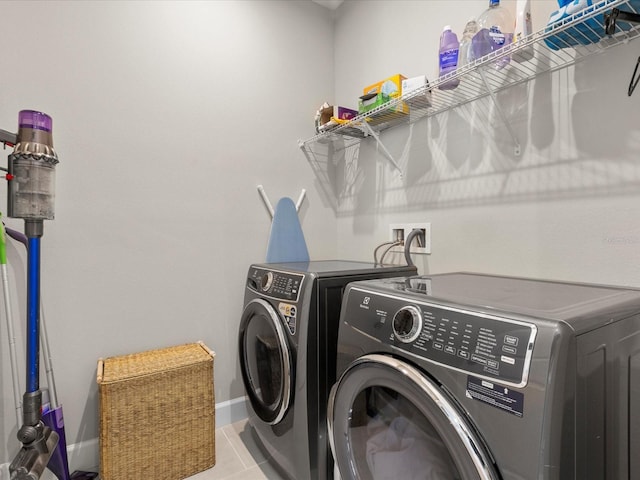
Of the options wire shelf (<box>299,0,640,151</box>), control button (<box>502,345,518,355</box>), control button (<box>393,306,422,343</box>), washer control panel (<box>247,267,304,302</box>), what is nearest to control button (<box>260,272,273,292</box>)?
washer control panel (<box>247,267,304,302</box>)

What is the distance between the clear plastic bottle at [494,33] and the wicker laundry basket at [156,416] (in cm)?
170

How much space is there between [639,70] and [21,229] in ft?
7.58

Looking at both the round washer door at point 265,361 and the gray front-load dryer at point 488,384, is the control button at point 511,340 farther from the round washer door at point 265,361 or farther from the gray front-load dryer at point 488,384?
the round washer door at point 265,361

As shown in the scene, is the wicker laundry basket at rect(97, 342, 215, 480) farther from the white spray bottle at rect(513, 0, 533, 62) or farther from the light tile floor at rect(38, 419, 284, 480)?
the white spray bottle at rect(513, 0, 533, 62)

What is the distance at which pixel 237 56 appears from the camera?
199cm

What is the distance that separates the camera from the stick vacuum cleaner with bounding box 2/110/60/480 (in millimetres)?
1110

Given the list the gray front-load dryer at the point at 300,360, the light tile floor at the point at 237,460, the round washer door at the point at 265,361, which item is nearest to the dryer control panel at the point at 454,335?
the gray front-load dryer at the point at 300,360

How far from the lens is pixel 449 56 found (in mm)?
1341

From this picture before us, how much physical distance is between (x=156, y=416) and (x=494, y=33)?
6.54 ft

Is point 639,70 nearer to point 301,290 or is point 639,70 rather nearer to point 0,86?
point 301,290

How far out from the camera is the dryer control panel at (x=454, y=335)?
64 centimetres

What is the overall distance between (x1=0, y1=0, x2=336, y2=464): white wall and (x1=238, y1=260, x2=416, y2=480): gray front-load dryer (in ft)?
1.92

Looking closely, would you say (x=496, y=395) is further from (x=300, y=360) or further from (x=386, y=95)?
(x=386, y=95)

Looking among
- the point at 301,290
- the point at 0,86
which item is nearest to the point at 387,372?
the point at 301,290
